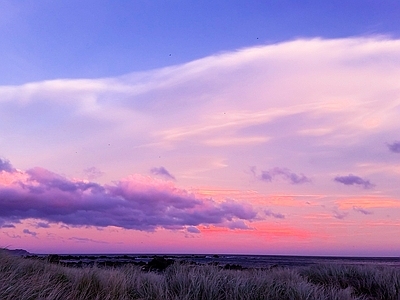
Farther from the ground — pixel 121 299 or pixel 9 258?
pixel 9 258

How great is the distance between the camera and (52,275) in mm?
12461

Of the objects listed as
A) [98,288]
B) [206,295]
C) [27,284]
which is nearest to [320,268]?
[206,295]

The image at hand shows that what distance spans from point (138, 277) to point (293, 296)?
4017 millimetres

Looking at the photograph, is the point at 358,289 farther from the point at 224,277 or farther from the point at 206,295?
the point at 206,295

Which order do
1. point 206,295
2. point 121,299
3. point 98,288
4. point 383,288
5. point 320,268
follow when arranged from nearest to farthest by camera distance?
point 121,299 < point 98,288 < point 206,295 < point 383,288 < point 320,268

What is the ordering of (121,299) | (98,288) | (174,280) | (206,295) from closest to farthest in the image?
(121,299) → (98,288) → (206,295) → (174,280)

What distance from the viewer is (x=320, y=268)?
2006 cm

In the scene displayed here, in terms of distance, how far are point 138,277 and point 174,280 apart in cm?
94

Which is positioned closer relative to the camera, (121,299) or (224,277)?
(121,299)

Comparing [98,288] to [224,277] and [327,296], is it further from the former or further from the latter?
[327,296]

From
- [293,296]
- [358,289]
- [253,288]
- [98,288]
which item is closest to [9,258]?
[98,288]

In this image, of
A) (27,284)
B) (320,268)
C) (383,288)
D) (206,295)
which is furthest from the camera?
(320,268)

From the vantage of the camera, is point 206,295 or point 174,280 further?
point 174,280

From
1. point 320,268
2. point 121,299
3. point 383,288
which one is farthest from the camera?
point 320,268
